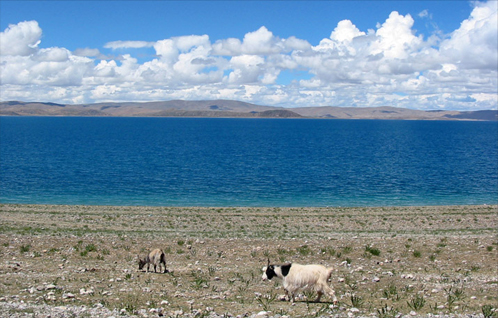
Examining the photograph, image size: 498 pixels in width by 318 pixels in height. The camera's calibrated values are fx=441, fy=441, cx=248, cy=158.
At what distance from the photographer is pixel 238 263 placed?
22734 millimetres

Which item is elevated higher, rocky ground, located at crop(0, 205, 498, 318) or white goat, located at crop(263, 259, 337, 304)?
white goat, located at crop(263, 259, 337, 304)

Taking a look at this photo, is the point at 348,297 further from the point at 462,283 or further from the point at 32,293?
the point at 32,293

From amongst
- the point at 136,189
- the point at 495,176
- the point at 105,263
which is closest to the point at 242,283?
the point at 105,263

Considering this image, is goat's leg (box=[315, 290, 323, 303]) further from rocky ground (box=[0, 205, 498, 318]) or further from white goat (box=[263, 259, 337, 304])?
rocky ground (box=[0, 205, 498, 318])

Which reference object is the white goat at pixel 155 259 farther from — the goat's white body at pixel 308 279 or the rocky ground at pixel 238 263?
the goat's white body at pixel 308 279

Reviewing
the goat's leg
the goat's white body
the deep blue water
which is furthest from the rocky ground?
the deep blue water

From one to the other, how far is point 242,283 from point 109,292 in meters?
5.37

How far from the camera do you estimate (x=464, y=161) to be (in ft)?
330

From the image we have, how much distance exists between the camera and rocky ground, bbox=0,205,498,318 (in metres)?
14.8

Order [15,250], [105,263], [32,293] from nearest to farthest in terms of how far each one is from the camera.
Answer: [32,293]
[105,263]
[15,250]

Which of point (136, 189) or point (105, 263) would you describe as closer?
point (105, 263)

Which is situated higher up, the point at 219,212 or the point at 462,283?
the point at 462,283

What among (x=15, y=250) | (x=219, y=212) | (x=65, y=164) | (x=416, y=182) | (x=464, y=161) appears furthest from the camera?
(x=464, y=161)

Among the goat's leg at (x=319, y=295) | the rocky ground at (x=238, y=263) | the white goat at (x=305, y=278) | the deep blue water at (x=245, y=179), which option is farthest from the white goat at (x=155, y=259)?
the deep blue water at (x=245, y=179)
